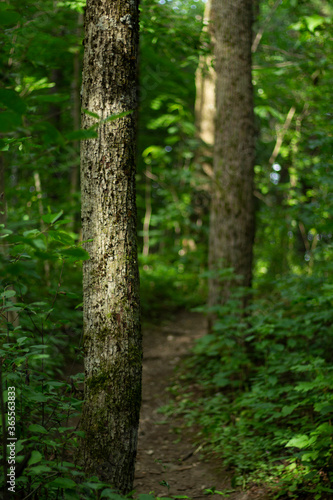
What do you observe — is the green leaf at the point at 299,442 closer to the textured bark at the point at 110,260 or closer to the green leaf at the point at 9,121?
the textured bark at the point at 110,260

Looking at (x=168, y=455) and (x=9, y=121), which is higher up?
(x=9, y=121)

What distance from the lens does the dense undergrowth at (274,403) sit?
2.99 meters

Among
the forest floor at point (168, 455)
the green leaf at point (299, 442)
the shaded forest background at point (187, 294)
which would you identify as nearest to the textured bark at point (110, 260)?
the shaded forest background at point (187, 294)

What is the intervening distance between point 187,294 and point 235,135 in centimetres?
482

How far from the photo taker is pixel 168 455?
13.1 ft

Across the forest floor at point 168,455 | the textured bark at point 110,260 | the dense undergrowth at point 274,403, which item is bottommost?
the forest floor at point 168,455

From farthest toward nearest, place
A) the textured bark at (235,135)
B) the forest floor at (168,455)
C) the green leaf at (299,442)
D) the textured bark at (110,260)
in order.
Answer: the textured bark at (235,135)
the forest floor at (168,455)
the green leaf at (299,442)
the textured bark at (110,260)

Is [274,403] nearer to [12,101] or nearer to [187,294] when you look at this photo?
[12,101]

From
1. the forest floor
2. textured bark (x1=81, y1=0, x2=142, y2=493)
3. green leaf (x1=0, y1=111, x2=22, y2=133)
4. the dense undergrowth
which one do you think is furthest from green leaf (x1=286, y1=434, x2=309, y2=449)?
green leaf (x1=0, y1=111, x2=22, y2=133)

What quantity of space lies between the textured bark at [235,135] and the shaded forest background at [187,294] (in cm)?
29

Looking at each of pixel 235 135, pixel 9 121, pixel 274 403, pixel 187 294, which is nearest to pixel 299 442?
pixel 274 403

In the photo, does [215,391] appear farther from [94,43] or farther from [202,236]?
[202,236]

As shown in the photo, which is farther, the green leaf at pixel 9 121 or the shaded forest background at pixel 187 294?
the shaded forest background at pixel 187 294

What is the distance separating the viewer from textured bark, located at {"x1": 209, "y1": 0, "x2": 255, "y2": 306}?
563 centimetres
